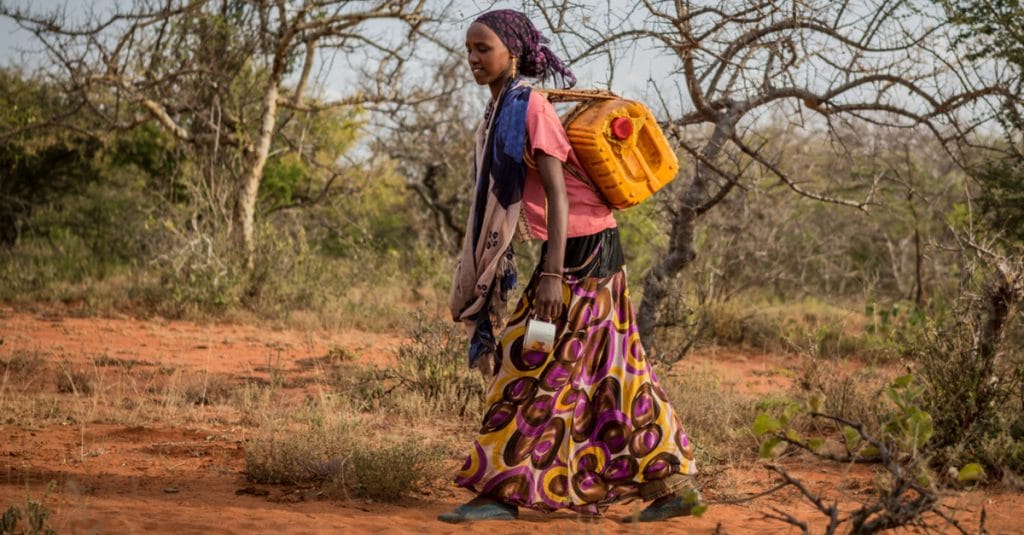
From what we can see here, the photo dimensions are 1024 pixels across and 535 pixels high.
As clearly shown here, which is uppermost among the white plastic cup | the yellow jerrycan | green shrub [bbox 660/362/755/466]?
the yellow jerrycan

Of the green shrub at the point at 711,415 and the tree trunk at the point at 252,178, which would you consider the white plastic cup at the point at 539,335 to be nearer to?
the green shrub at the point at 711,415

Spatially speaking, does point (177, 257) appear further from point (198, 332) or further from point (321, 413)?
point (321, 413)

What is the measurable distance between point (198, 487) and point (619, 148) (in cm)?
213

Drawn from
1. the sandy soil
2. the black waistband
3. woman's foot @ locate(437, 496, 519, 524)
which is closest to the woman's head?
the black waistband

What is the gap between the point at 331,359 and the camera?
714cm

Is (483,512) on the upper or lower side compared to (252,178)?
lower

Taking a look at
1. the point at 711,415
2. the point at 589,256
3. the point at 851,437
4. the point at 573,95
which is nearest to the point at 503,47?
the point at 573,95

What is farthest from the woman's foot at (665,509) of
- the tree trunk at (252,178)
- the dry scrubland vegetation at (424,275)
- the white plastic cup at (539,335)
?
the tree trunk at (252,178)

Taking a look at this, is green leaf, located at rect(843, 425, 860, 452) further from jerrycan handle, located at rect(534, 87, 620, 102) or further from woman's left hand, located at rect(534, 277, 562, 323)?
jerrycan handle, located at rect(534, 87, 620, 102)

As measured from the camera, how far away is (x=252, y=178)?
997cm

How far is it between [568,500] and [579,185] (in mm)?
1051

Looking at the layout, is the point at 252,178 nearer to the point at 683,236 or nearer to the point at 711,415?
the point at 683,236

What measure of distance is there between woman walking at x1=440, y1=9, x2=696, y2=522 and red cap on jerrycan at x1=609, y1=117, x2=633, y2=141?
0.53 ft

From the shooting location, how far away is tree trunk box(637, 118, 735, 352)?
5508mm
